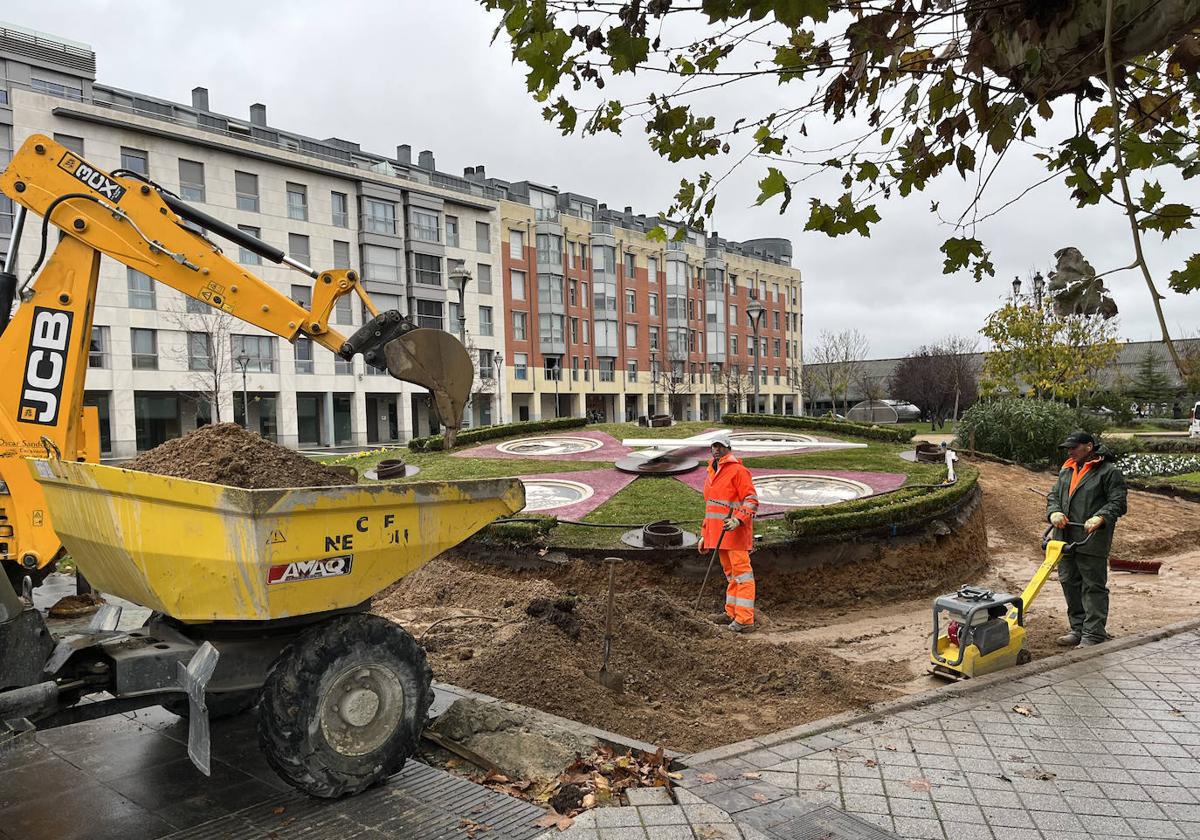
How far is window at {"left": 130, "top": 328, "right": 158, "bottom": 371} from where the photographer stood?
117ft

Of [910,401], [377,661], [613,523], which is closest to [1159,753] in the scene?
[377,661]

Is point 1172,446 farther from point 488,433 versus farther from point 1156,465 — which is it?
point 488,433

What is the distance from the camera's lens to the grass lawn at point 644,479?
1052cm

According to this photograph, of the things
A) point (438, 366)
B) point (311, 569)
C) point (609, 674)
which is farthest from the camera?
point (609, 674)

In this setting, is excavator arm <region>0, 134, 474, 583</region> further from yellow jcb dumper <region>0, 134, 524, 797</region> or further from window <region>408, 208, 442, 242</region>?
window <region>408, 208, 442, 242</region>

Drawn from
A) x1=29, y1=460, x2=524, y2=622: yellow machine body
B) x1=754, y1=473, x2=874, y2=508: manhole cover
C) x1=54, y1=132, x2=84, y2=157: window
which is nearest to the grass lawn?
x1=754, y1=473, x2=874, y2=508: manhole cover

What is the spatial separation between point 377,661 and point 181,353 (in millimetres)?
36478

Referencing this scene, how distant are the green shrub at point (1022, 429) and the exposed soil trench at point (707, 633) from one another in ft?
24.4

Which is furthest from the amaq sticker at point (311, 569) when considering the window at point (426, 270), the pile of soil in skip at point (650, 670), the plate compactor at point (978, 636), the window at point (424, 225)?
the window at point (424, 225)

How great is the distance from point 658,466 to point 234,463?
924 cm

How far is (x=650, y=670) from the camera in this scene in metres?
6.48

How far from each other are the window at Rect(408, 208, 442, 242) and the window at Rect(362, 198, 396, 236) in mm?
1040

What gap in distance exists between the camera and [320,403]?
140ft

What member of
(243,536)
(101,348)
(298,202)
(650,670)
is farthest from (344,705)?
(298,202)
